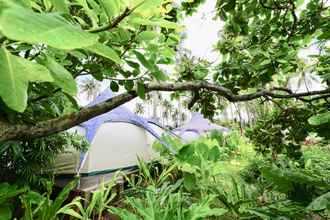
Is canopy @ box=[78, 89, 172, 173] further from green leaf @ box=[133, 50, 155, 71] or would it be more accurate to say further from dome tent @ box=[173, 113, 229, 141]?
dome tent @ box=[173, 113, 229, 141]

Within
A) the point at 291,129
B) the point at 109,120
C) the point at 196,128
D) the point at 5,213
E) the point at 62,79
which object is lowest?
the point at 5,213

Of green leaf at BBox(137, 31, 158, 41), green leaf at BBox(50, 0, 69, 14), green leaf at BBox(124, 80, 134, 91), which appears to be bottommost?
green leaf at BBox(50, 0, 69, 14)

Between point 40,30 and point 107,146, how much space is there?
488 cm

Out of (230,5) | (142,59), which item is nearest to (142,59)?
(142,59)

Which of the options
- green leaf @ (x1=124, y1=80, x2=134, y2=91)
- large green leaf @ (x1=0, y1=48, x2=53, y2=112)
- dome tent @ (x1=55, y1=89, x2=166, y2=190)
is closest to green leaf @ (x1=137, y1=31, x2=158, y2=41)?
large green leaf @ (x1=0, y1=48, x2=53, y2=112)

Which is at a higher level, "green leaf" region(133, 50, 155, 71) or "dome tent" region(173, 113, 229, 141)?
"dome tent" region(173, 113, 229, 141)

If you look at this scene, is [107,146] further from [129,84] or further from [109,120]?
[129,84]

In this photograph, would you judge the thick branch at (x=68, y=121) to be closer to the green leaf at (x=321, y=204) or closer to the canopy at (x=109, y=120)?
the green leaf at (x=321, y=204)

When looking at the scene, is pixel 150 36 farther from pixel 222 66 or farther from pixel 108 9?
pixel 222 66

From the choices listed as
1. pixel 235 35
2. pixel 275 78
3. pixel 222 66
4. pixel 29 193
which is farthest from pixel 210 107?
pixel 29 193

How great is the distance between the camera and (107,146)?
194 inches

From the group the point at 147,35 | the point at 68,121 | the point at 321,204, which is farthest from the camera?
the point at 321,204

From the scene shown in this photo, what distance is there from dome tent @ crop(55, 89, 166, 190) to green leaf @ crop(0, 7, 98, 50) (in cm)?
344

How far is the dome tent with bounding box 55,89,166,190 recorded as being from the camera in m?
4.07
